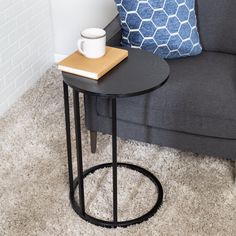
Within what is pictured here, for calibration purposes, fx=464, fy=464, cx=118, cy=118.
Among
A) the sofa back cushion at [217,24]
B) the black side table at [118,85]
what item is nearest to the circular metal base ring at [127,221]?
the black side table at [118,85]

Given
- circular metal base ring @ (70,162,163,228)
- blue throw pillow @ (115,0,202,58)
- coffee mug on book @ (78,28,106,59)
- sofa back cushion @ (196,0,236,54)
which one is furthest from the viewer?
sofa back cushion @ (196,0,236,54)

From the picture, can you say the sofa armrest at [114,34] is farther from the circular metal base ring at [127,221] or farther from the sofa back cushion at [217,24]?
the circular metal base ring at [127,221]

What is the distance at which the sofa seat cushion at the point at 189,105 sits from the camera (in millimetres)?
1727

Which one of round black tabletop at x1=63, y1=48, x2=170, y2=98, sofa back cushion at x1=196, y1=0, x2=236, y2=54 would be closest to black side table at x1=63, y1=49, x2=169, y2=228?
round black tabletop at x1=63, y1=48, x2=170, y2=98

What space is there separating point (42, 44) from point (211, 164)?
47.8 inches

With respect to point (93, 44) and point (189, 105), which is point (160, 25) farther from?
point (93, 44)

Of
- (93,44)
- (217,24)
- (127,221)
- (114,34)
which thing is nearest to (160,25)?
(114,34)

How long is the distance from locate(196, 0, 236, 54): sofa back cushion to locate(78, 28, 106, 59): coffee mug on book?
0.68m

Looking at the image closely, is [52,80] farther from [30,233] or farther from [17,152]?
[30,233]

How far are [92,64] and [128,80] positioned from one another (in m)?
0.13

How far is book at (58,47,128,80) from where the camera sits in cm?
145

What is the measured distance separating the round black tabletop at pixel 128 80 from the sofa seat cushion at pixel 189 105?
8.3 inches

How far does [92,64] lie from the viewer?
1.50 m

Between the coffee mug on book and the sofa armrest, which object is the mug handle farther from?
the sofa armrest
